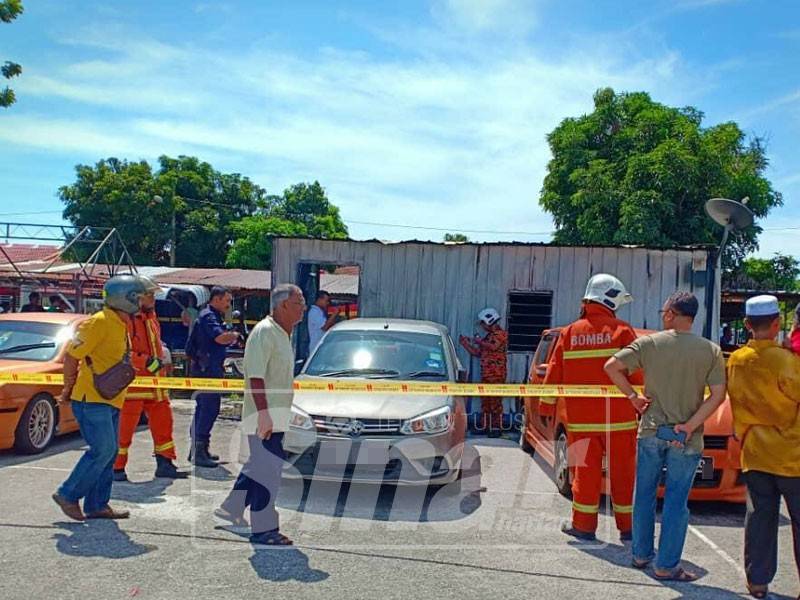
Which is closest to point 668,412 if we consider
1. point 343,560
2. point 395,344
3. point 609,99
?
point 343,560

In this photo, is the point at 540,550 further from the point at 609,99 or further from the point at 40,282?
the point at 609,99

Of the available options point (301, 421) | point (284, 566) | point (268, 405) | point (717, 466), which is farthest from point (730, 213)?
point (284, 566)

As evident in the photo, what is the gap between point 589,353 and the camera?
5.32 metres

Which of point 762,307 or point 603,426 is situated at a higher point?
point 762,307

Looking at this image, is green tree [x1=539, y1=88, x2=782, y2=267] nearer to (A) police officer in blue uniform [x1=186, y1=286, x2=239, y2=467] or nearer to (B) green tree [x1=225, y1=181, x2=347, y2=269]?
(B) green tree [x1=225, y1=181, x2=347, y2=269]

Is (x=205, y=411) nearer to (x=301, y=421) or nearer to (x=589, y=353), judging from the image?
(x=301, y=421)

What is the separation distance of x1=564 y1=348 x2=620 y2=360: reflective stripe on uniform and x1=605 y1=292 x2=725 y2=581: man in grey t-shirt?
0.50 meters

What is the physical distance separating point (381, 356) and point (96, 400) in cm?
297

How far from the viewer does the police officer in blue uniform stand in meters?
7.46

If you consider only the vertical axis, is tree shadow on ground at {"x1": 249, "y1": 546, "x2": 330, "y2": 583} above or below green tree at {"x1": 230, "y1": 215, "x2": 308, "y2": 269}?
below

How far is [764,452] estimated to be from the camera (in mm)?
4316

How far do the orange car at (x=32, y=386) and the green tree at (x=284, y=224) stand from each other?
2340 cm

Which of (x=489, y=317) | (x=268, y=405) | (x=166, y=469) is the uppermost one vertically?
(x=489, y=317)

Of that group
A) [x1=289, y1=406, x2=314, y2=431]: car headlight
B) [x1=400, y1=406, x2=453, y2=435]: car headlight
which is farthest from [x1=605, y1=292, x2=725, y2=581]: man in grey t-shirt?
[x1=289, y1=406, x2=314, y2=431]: car headlight
